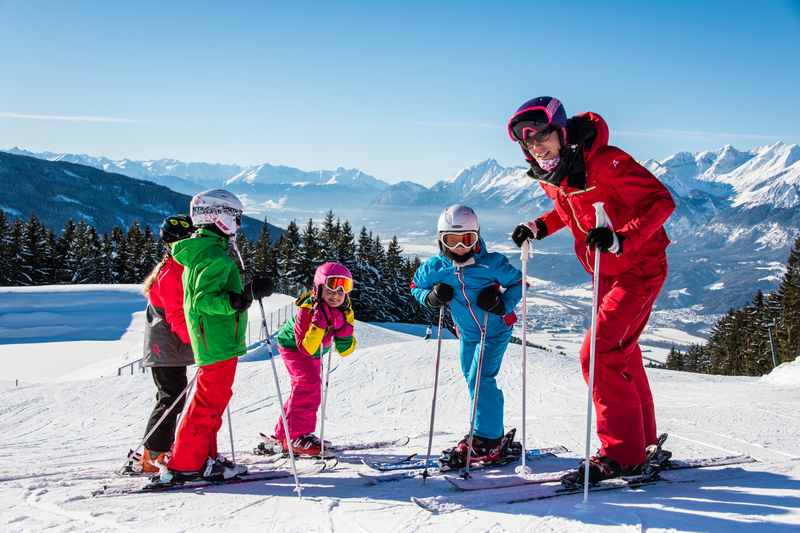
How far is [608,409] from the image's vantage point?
13.6 feet

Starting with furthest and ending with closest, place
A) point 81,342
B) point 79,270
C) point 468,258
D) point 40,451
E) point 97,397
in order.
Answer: point 79,270 < point 81,342 < point 97,397 < point 40,451 < point 468,258

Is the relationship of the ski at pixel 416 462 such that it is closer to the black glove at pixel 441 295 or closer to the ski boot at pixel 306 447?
the ski boot at pixel 306 447

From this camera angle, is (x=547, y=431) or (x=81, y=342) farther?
(x=81, y=342)

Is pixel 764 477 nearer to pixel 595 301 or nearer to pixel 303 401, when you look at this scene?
pixel 595 301

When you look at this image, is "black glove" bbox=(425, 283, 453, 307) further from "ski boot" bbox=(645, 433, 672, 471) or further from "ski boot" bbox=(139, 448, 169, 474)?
"ski boot" bbox=(139, 448, 169, 474)

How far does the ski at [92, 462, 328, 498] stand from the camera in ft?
14.3

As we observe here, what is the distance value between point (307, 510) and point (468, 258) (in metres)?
2.35

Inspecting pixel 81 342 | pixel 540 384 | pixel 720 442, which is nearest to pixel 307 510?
pixel 720 442

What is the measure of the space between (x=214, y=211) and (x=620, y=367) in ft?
11.1

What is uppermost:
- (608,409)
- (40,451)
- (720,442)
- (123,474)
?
(608,409)

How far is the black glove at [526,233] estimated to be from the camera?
15.5ft

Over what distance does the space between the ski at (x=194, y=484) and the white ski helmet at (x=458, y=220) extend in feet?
8.19

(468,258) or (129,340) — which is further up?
(468,258)

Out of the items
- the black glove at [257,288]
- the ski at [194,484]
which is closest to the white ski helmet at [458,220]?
the black glove at [257,288]
